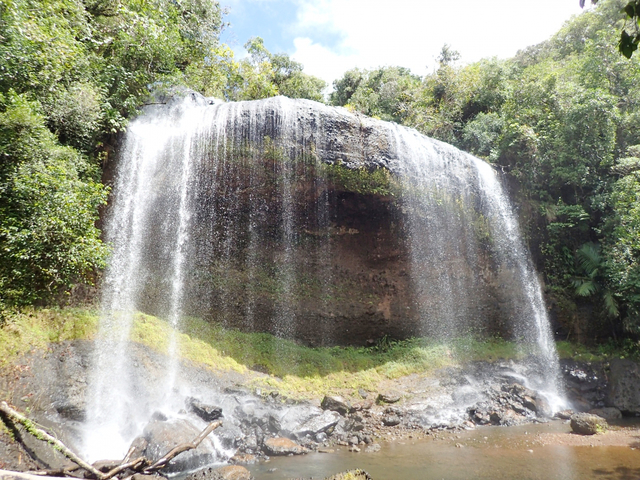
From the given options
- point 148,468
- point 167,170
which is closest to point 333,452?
point 148,468

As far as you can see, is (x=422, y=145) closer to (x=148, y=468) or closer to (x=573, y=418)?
(x=573, y=418)

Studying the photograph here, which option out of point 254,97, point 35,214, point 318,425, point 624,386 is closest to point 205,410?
point 318,425

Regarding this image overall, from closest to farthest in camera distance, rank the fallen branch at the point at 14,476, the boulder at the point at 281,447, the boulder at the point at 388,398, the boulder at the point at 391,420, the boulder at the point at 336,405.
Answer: the fallen branch at the point at 14,476 → the boulder at the point at 281,447 → the boulder at the point at 391,420 → the boulder at the point at 336,405 → the boulder at the point at 388,398

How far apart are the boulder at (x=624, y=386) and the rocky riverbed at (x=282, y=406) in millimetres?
29

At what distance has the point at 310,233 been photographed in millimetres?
14391

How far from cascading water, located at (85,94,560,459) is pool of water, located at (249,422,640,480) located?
4.68 meters

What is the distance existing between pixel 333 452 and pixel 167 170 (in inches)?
383

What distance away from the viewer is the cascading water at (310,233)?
12438 millimetres

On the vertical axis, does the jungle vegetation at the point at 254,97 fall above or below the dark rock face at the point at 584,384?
above

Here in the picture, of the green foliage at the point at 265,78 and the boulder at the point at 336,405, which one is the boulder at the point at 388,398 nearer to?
the boulder at the point at 336,405

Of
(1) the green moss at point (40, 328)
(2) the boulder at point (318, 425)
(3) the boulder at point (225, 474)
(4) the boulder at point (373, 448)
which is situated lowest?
(4) the boulder at point (373, 448)

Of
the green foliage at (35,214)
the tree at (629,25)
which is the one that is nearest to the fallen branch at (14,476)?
the tree at (629,25)

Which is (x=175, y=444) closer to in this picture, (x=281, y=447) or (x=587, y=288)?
(x=281, y=447)

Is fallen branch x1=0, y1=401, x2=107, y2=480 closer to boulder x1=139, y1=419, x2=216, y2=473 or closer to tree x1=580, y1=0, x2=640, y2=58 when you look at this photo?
boulder x1=139, y1=419, x2=216, y2=473
